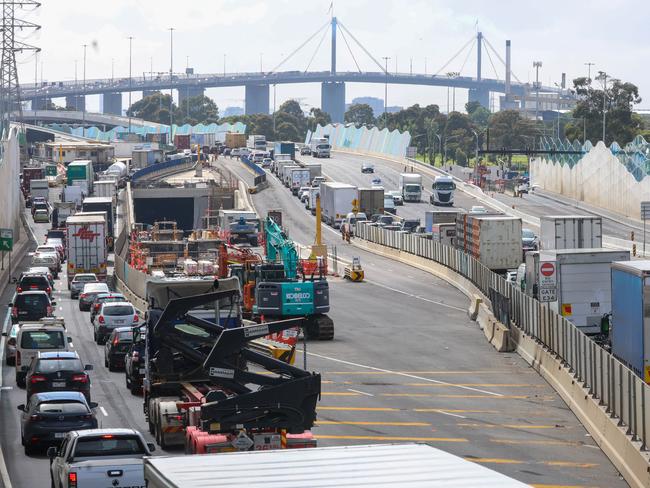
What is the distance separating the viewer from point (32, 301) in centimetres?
5053

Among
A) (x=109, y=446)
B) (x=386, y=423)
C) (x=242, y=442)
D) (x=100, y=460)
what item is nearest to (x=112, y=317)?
(x=386, y=423)

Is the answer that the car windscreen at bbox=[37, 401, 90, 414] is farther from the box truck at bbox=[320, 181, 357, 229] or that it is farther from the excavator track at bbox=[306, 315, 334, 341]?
the box truck at bbox=[320, 181, 357, 229]

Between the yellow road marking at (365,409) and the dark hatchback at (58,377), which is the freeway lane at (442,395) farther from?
the dark hatchback at (58,377)

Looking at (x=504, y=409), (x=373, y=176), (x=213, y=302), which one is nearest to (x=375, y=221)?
(x=373, y=176)

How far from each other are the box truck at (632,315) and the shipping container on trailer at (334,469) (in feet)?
58.8

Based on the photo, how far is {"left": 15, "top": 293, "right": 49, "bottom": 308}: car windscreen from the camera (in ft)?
165

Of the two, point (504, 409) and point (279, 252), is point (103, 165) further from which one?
point (504, 409)

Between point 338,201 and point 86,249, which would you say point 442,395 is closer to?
point 86,249

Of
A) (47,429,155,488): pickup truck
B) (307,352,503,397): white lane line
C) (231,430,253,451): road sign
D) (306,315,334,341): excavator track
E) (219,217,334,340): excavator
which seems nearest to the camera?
(47,429,155,488): pickup truck

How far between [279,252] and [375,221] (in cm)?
4489

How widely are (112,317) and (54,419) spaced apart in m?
20.0

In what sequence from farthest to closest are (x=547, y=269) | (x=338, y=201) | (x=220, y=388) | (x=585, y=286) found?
(x=338, y=201) < (x=547, y=269) < (x=585, y=286) < (x=220, y=388)

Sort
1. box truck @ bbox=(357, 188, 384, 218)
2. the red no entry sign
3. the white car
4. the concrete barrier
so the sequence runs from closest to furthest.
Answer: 1. the concrete barrier
2. the red no entry sign
3. the white car
4. box truck @ bbox=(357, 188, 384, 218)

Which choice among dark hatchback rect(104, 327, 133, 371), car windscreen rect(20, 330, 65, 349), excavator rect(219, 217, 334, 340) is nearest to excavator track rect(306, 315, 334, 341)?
excavator rect(219, 217, 334, 340)
